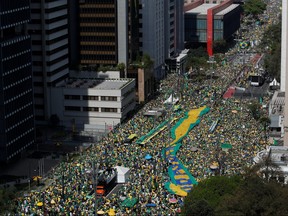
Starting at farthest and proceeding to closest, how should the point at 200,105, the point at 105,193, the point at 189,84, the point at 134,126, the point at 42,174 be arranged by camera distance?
the point at 189,84, the point at 200,105, the point at 134,126, the point at 42,174, the point at 105,193

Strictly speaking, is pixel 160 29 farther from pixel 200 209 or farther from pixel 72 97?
pixel 200 209

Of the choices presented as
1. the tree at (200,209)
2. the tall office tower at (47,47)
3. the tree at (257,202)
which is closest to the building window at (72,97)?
the tall office tower at (47,47)

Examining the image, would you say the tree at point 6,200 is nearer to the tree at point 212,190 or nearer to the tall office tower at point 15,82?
the tall office tower at point 15,82

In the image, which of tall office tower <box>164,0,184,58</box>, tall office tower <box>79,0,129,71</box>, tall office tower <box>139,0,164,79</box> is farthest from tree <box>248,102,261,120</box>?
tall office tower <box>164,0,184,58</box>

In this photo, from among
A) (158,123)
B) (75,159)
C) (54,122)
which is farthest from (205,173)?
(54,122)

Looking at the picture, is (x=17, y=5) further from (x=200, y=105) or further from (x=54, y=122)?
(x=200, y=105)

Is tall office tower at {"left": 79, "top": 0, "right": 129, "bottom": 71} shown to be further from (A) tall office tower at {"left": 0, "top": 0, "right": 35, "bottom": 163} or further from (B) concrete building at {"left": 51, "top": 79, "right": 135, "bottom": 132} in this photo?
(A) tall office tower at {"left": 0, "top": 0, "right": 35, "bottom": 163}
